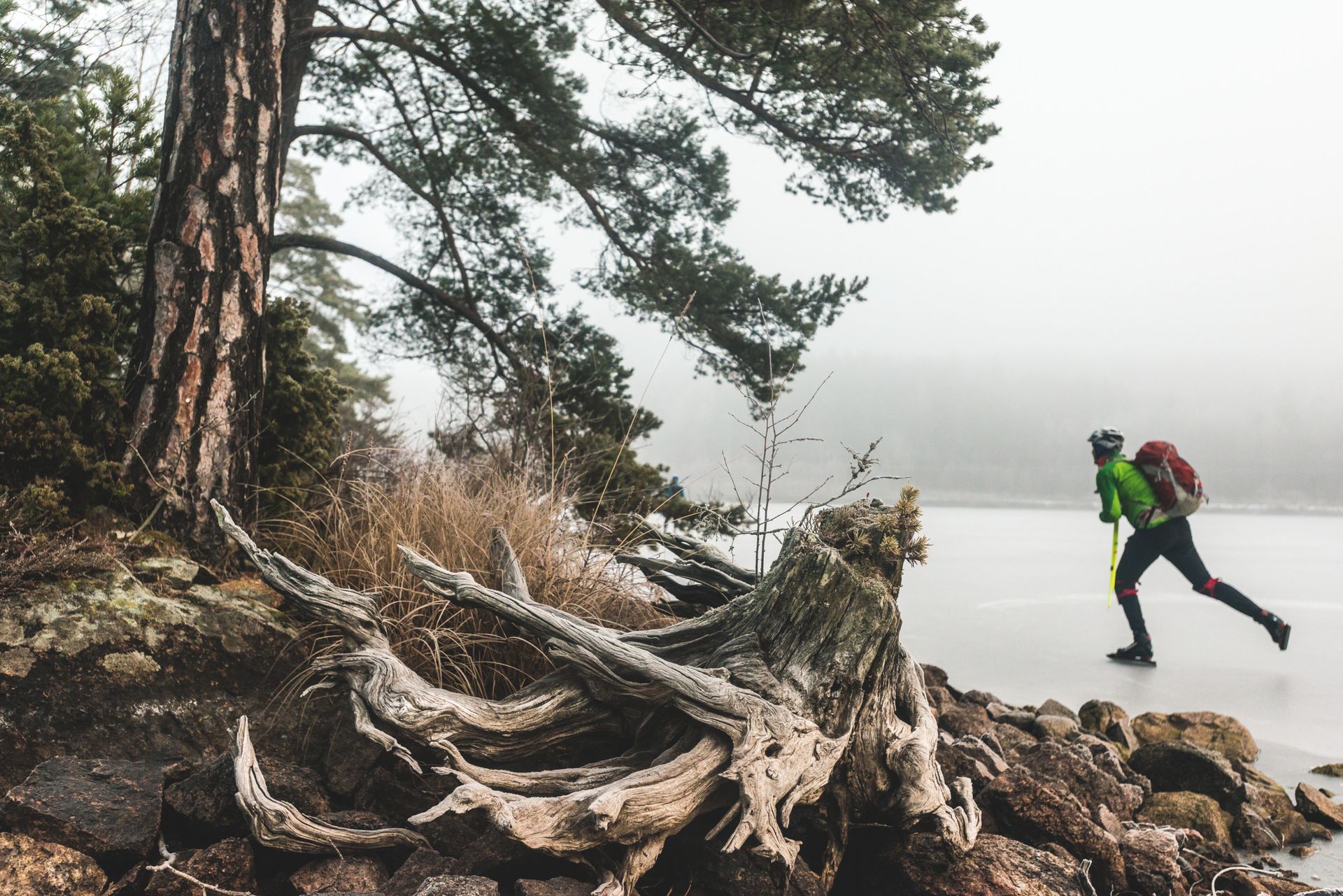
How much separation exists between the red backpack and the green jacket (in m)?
0.06

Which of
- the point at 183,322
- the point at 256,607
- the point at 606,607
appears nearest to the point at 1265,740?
the point at 606,607

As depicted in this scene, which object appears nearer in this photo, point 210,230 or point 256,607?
point 256,607

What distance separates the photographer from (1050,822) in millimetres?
2955

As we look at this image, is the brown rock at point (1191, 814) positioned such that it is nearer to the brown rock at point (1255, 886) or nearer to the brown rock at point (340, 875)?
the brown rock at point (1255, 886)

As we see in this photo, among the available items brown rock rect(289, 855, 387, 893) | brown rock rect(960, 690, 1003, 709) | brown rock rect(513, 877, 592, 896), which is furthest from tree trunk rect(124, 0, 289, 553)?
brown rock rect(960, 690, 1003, 709)

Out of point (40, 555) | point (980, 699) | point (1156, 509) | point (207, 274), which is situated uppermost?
point (207, 274)

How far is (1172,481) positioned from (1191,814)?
359 centimetres

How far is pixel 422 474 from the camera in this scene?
499cm

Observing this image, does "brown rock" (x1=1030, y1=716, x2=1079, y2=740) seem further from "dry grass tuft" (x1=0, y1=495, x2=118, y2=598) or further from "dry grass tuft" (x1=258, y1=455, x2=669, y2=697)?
"dry grass tuft" (x1=0, y1=495, x2=118, y2=598)

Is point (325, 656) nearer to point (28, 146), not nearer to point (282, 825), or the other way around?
point (282, 825)

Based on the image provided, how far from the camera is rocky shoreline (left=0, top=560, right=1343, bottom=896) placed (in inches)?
95.3

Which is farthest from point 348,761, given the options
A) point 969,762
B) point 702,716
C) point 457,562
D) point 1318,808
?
point 1318,808

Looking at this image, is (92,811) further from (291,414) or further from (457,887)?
(291,414)

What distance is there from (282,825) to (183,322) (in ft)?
9.86
